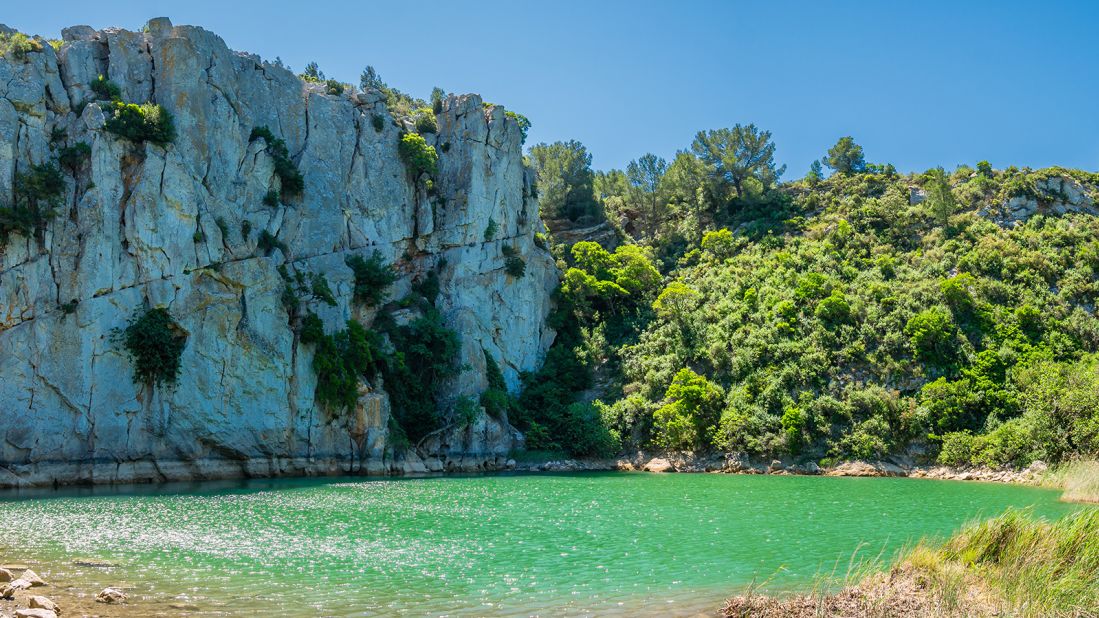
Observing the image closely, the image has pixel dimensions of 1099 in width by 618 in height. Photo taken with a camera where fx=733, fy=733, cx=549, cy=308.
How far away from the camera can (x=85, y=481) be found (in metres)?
35.2

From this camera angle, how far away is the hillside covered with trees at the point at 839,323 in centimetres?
4450

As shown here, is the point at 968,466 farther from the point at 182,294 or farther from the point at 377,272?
the point at 182,294

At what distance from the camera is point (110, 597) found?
12766mm

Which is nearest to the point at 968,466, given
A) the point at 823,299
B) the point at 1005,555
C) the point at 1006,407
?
the point at 1006,407

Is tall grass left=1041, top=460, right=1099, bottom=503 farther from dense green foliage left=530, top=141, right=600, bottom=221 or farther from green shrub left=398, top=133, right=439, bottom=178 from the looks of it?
dense green foliage left=530, top=141, right=600, bottom=221

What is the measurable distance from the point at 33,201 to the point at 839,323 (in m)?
50.9

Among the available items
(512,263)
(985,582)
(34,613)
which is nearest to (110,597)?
(34,613)

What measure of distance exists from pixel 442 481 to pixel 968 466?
29461mm

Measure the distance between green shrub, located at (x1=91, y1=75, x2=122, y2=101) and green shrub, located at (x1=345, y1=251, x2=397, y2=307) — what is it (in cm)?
1683

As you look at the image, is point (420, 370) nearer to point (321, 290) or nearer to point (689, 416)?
point (321, 290)

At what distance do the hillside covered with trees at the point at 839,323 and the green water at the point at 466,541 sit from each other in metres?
11.0

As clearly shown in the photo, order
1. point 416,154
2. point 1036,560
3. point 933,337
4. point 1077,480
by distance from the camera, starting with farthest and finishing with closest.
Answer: point 416,154, point 933,337, point 1077,480, point 1036,560

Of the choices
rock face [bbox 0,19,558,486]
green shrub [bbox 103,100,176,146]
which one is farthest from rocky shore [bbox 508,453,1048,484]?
green shrub [bbox 103,100,176,146]

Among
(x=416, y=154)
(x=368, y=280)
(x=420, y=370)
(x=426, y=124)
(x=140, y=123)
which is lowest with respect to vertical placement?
(x=420, y=370)
